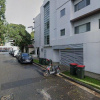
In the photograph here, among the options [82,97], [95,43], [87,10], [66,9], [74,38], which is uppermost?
[66,9]

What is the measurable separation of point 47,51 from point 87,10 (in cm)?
1056

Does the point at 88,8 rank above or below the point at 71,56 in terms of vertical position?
above

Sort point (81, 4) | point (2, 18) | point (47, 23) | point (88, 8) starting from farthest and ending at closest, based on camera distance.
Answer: point (2, 18) → point (47, 23) → point (81, 4) → point (88, 8)

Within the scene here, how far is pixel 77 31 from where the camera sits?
12.1m

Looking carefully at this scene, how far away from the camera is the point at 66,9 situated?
1312 cm

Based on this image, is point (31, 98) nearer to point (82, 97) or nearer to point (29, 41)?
point (82, 97)

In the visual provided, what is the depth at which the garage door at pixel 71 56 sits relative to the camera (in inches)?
403

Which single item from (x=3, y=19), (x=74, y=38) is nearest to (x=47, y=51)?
(x=74, y=38)

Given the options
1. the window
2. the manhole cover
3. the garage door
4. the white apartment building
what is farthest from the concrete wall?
the manhole cover

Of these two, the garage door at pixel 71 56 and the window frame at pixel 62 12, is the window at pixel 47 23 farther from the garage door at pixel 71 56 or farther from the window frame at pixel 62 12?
the garage door at pixel 71 56

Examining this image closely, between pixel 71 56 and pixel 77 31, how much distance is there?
3431 mm

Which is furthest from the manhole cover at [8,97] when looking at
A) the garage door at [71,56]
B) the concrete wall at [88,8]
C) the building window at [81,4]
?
the building window at [81,4]

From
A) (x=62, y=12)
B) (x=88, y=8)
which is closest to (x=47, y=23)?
(x=62, y=12)

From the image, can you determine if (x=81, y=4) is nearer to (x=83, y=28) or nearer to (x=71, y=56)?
(x=83, y=28)
